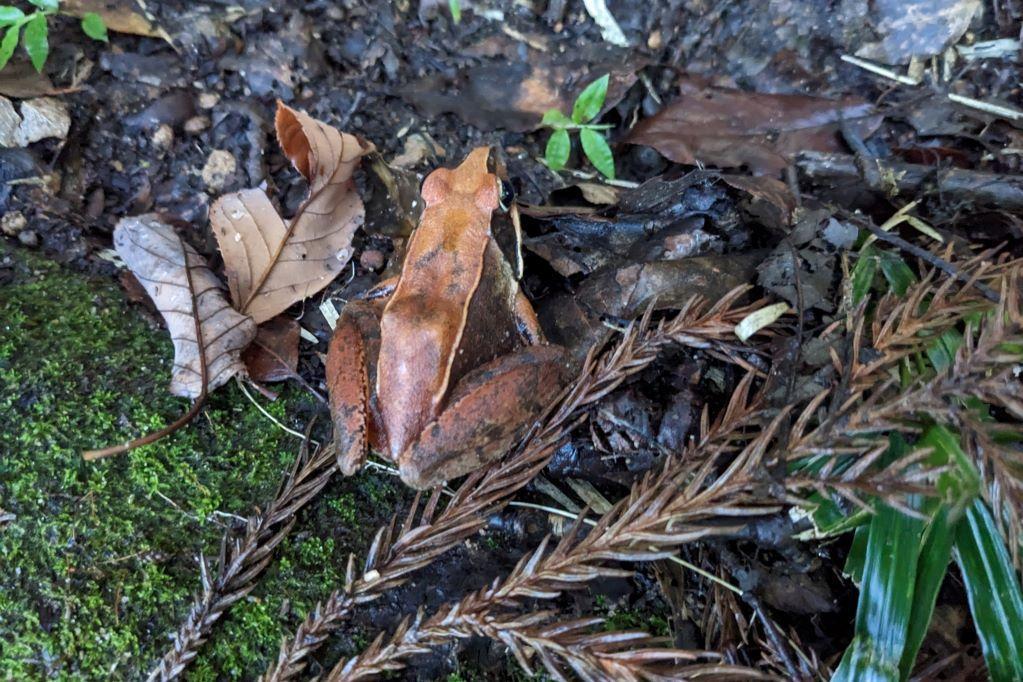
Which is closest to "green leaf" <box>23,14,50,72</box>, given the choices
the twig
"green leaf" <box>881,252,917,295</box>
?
the twig

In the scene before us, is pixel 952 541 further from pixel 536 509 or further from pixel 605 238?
pixel 605 238

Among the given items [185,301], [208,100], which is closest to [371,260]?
[185,301]

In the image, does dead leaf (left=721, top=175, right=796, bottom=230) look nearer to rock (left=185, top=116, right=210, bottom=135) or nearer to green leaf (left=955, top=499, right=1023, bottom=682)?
green leaf (left=955, top=499, right=1023, bottom=682)

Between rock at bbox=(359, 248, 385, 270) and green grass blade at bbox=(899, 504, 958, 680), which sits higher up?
rock at bbox=(359, 248, 385, 270)

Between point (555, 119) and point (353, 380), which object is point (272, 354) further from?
point (555, 119)

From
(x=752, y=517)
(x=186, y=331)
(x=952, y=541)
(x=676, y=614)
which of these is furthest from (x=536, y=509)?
(x=186, y=331)
